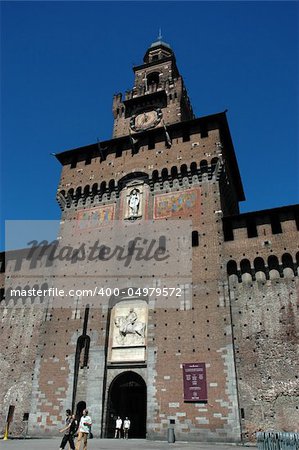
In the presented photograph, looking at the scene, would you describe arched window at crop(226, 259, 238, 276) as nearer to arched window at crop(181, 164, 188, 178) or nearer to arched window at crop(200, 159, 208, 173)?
arched window at crop(200, 159, 208, 173)

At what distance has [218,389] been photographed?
57.3ft

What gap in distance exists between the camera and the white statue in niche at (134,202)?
79.8 ft

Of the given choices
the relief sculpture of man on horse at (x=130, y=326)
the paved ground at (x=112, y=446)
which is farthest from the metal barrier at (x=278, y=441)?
the relief sculpture of man on horse at (x=130, y=326)

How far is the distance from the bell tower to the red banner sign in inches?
Result: 691

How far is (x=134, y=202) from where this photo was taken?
81.3 ft

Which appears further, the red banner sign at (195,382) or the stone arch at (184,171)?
the stone arch at (184,171)

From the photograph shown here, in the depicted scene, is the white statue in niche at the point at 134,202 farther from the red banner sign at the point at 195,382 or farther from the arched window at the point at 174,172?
the red banner sign at the point at 195,382

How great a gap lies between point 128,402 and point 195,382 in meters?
5.72

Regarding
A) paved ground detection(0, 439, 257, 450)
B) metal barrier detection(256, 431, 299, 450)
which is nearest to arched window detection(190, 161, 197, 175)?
paved ground detection(0, 439, 257, 450)

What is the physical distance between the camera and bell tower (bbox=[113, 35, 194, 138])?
29578mm

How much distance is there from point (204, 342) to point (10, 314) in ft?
42.2

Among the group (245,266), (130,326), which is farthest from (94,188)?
(245,266)

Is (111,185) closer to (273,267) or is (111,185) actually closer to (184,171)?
(184,171)

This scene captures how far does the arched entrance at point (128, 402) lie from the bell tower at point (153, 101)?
58.5ft
